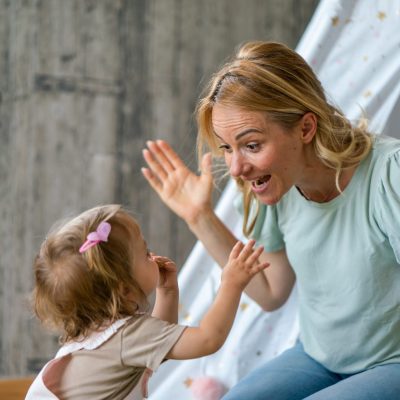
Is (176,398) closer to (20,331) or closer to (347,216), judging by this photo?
(347,216)

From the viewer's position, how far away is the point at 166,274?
4.96ft

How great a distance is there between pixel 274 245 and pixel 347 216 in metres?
0.25

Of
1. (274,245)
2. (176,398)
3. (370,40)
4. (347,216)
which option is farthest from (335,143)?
(176,398)

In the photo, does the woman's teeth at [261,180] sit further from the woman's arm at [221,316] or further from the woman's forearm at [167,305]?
the woman's forearm at [167,305]

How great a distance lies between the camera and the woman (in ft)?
4.55

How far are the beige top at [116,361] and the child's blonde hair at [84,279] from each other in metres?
0.04

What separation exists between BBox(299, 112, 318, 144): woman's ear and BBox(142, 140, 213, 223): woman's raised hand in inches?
11.0

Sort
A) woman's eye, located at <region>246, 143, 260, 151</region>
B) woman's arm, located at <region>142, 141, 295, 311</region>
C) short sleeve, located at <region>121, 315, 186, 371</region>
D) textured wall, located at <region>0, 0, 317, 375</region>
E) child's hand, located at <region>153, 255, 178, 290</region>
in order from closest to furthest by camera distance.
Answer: short sleeve, located at <region>121, 315, 186, 371</region>, woman's eye, located at <region>246, 143, 260, 151</region>, child's hand, located at <region>153, 255, 178, 290</region>, woman's arm, located at <region>142, 141, 295, 311</region>, textured wall, located at <region>0, 0, 317, 375</region>

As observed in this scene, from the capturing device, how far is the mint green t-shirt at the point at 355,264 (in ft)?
4.61

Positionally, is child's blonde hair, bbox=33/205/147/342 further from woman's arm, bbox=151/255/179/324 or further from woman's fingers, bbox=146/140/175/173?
woman's fingers, bbox=146/140/175/173

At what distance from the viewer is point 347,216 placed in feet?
4.78

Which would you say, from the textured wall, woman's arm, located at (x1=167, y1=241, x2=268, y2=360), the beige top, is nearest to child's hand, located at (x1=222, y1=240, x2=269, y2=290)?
woman's arm, located at (x1=167, y1=241, x2=268, y2=360)

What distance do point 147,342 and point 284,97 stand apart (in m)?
0.53

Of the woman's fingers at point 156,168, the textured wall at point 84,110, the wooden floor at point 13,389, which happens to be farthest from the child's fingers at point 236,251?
the textured wall at point 84,110
